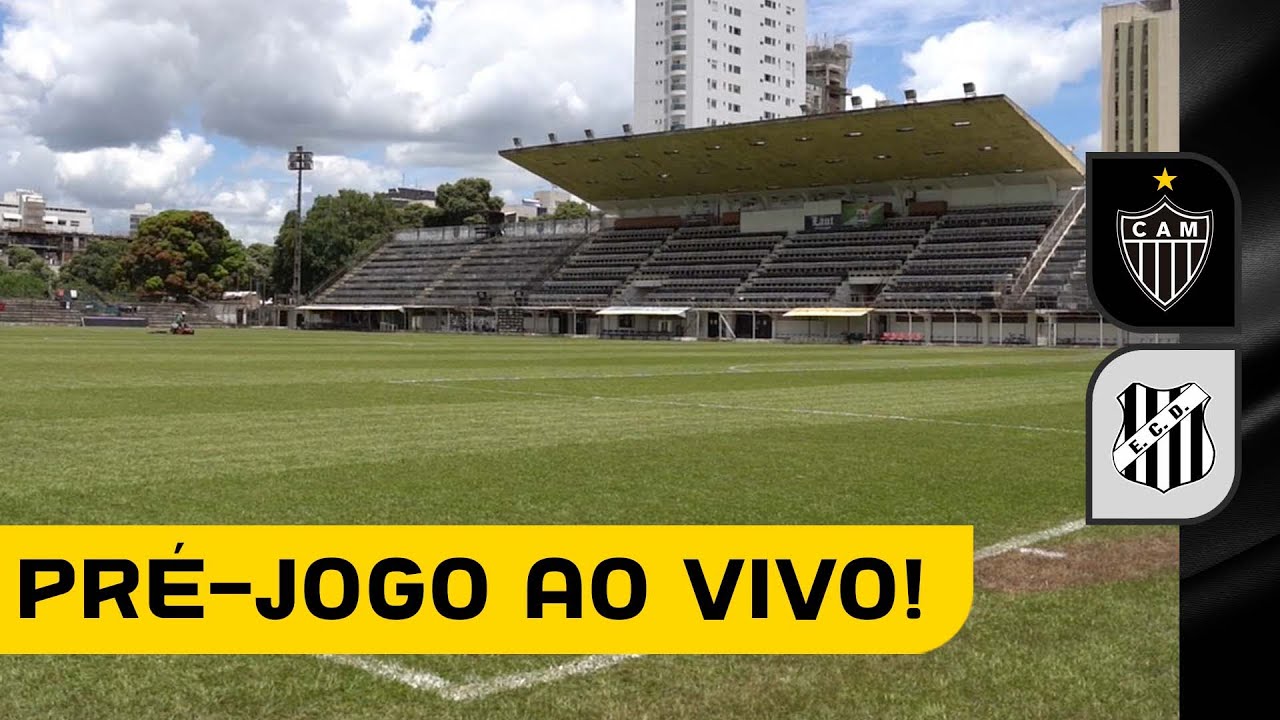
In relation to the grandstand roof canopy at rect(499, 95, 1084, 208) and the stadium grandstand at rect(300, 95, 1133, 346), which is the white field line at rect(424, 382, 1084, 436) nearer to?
the stadium grandstand at rect(300, 95, 1133, 346)

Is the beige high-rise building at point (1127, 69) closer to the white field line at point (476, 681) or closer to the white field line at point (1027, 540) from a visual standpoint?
the white field line at point (1027, 540)

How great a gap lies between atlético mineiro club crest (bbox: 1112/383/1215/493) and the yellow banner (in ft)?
7.49

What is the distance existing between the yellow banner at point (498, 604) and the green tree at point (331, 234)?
9374cm

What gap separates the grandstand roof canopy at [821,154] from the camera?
5719cm

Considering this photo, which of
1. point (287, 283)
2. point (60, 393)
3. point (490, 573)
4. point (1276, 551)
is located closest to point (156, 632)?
point (490, 573)

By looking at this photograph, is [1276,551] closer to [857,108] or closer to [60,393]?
[60,393]

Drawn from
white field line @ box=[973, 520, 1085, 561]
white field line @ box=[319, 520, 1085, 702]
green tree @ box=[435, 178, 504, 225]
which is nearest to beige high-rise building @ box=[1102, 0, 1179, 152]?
green tree @ box=[435, 178, 504, 225]

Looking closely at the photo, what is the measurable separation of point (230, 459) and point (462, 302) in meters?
67.8

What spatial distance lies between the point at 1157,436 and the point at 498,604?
9.39 feet

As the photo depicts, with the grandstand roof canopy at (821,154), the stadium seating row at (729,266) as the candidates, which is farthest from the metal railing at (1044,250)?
the grandstand roof canopy at (821,154)

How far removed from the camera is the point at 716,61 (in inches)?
4336

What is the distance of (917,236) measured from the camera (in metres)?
65.7

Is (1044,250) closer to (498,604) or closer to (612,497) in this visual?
(612,497)

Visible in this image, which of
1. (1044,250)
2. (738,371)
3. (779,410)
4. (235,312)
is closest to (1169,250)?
(779,410)
